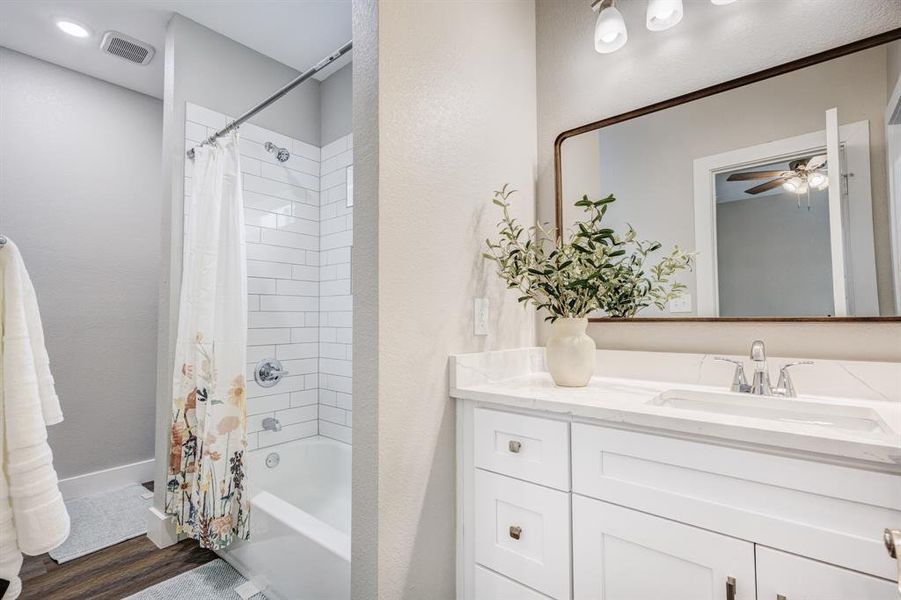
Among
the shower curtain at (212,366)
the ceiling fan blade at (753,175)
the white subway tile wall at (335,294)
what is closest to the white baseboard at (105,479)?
the shower curtain at (212,366)

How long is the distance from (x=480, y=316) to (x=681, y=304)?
27.7 inches

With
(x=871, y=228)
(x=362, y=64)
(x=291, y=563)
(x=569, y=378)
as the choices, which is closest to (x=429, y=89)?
(x=362, y=64)

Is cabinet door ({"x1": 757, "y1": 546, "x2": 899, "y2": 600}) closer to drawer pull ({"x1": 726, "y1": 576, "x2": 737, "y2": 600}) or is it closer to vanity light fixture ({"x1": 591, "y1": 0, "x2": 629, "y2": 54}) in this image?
drawer pull ({"x1": 726, "y1": 576, "x2": 737, "y2": 600})

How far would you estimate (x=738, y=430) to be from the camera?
2.84 feet

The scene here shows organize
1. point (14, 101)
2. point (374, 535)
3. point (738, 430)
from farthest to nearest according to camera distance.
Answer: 1. point (14, 101)
2. point (374, 535)
3. point (738, 430)

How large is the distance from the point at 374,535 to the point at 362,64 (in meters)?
1.28

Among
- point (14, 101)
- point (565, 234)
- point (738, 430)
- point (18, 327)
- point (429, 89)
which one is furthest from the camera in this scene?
point (14, 101)

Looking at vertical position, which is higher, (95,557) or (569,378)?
(569,378)

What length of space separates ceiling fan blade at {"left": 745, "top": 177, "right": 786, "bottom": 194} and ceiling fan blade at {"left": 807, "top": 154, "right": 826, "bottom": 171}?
0.07 meters

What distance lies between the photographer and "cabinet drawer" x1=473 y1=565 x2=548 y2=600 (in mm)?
1145

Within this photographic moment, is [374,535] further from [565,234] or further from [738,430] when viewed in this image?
[565,234]

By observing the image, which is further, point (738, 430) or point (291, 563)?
point (291, 563)

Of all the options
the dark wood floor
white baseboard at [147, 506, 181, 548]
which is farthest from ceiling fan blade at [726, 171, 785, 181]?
white baseboard at [147, 506, 181, 548]

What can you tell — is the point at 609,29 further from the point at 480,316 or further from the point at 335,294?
the point at 335,294
